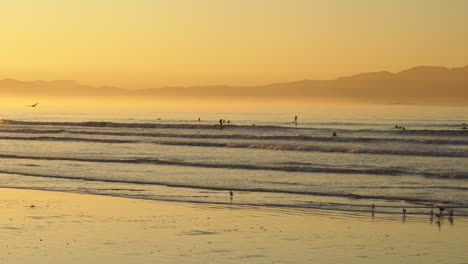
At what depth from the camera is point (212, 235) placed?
17891 mm

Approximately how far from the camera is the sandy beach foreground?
15.7 metres

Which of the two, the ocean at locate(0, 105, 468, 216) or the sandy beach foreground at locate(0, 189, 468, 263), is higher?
the ocean at locate(0, 105, 468, 216)

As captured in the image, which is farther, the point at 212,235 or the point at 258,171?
the point at 258,171

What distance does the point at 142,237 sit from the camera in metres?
17.6

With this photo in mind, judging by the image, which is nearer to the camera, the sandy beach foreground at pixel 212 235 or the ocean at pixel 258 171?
the sandy beach foreground at pixel 212 235

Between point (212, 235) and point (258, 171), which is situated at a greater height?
point (258, 171)

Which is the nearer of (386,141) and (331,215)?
(331,215)

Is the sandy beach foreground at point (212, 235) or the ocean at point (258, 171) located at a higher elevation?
the ocean at point (258, 171)

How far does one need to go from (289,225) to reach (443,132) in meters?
54.0

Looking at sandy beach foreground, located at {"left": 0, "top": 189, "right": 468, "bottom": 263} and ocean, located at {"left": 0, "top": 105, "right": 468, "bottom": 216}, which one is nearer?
sandy beach foreground, located at {"left": 0, "top": 189, "right": 468, "bottom": 263}

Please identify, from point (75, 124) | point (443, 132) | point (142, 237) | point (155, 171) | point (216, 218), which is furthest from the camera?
point (75, 124)

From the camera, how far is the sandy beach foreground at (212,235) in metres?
15.7

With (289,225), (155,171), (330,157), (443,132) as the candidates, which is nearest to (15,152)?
(155,171)

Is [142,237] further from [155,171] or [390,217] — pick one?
[155,171]
